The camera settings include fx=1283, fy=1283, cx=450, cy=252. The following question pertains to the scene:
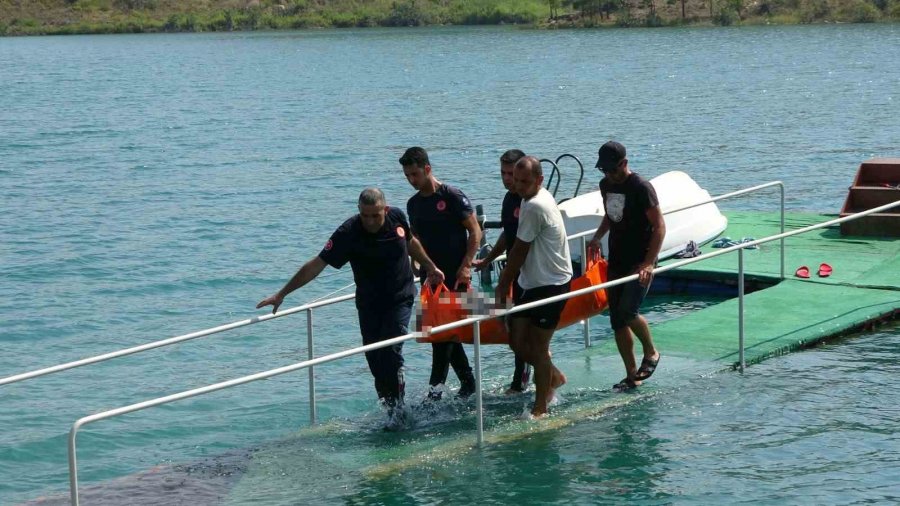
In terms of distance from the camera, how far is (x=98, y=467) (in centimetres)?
1062

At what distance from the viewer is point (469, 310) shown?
8.62 metres

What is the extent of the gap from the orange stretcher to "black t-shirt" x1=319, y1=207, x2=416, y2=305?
8.5 inches

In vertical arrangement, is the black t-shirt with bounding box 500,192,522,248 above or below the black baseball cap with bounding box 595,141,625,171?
below

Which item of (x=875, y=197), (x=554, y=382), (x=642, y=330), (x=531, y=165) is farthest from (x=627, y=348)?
(x=875, y=197)

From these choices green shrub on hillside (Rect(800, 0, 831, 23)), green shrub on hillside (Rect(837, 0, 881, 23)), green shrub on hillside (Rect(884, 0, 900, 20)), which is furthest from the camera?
green shrub on hillside (Rect(800, 0, 831, 23))

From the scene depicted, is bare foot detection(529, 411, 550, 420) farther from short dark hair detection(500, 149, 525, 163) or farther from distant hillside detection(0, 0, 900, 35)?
distant hillside detection(0, 0, 900, 35)

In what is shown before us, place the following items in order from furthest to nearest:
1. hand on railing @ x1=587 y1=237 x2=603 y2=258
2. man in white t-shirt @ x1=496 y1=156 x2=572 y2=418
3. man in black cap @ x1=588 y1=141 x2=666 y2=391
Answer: hand on railing @ x1=587 y1=237 x2=603 y2=258 → man in black cap @ x1=588 y1=141 x2=666 y2=391 → man in white t-shirt @ x1=496 y1=156 x2=572 y2=418

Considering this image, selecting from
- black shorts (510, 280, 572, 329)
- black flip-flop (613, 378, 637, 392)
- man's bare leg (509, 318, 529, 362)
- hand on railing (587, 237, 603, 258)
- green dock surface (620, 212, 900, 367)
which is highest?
hand on railing (587, 237, 603, 258)

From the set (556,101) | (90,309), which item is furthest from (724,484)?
(556,101)

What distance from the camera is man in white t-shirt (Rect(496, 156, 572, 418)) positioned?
8414mm

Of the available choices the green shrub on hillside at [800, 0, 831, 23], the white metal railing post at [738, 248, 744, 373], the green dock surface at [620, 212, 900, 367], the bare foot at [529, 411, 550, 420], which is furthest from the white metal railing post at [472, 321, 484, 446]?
the green shrub on hillside at [800, 0, 831, 23]

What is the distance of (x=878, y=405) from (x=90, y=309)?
1171 cm

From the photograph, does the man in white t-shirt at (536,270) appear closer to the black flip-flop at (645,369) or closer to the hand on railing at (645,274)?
the hand on railing at (645,274)

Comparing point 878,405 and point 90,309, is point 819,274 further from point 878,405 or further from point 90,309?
point 90,309
